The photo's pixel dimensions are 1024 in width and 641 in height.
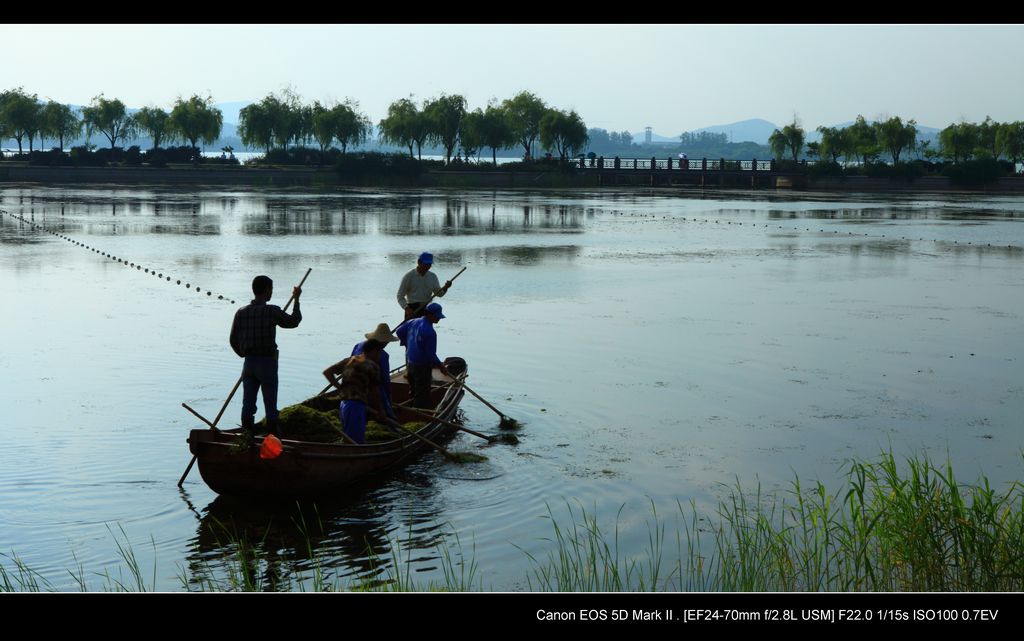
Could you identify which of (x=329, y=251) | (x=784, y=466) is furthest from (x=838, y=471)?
(x=329, y=251)

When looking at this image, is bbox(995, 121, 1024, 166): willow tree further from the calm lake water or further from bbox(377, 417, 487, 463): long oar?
bbox(377, 417, 487, 463): long oar

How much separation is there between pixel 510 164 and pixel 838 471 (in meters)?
95.9

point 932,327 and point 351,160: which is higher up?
point 351,160

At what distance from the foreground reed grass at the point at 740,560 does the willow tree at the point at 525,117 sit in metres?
113

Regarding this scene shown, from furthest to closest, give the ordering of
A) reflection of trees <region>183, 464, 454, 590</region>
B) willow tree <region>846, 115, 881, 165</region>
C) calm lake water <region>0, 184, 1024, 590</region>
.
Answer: willow tree <region>846, 115, 881, 165</region>
calm lake water <region>0, 184, 1024, 590</region>
reflection of trees <region>183, 464, 454, 590</region>

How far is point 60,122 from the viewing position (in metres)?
114

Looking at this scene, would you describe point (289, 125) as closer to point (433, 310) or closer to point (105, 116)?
point (105, 116)

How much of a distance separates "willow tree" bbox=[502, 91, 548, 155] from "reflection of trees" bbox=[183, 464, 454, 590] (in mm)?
112452

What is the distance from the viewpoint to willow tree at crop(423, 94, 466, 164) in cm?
11344

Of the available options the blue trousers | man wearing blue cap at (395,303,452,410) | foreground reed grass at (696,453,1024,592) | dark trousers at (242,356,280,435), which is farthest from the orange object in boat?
foreground reed grass at (696,453,1024,592)

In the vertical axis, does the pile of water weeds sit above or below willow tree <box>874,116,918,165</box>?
below
